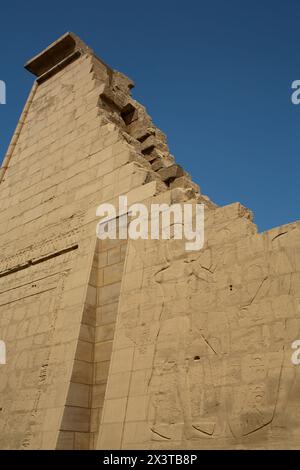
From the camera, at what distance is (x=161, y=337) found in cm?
518

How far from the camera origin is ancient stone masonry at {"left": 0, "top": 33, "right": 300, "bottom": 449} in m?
4.38

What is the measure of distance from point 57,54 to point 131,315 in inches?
269

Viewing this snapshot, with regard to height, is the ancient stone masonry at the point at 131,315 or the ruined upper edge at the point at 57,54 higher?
the ruined upper edge at the point at 57,54

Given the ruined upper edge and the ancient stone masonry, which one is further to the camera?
the ruined upper edge

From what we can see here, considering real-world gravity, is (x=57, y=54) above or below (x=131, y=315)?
above

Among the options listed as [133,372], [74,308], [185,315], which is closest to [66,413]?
[133,372]

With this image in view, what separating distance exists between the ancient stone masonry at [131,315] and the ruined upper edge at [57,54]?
1.47 m

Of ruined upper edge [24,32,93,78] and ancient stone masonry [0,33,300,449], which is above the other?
ruined upper edge [24,32,93,78]

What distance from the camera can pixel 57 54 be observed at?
10195 mm

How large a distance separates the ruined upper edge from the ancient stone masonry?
147 cm

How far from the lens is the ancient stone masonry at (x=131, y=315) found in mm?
4375

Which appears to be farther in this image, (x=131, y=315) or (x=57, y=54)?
(x=57, y=54)
